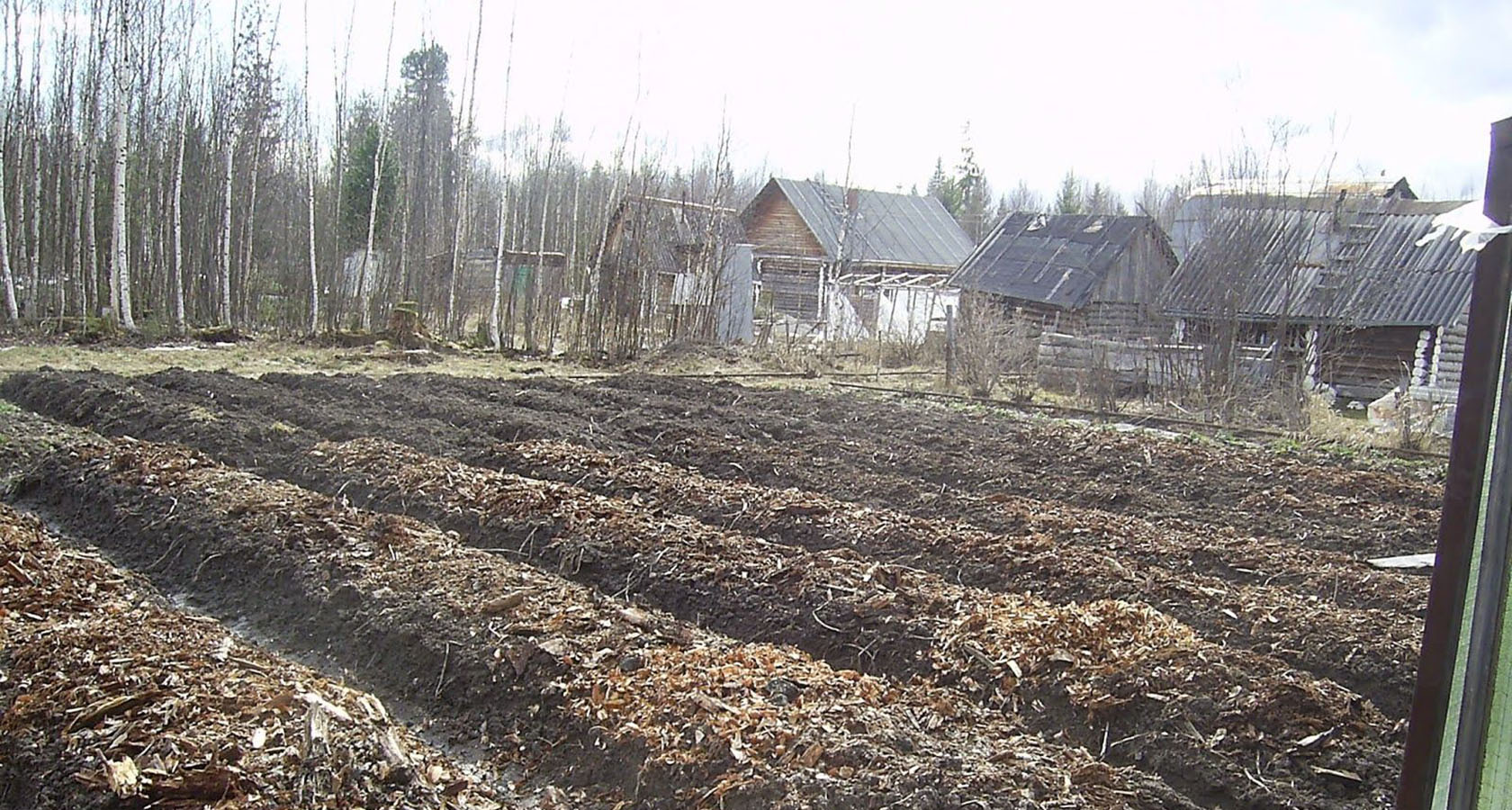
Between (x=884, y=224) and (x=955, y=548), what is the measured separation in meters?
32.7

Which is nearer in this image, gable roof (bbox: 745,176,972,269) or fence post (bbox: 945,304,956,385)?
fence post (bbox: 945,304,956,385)

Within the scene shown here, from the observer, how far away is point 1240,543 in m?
7.25

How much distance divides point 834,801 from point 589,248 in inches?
728

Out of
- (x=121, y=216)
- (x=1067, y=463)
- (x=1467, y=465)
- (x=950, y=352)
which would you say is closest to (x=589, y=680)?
(x=1467, y=465)

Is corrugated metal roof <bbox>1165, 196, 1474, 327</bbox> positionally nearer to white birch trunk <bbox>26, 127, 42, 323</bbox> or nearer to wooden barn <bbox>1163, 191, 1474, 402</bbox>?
wooden barn <bbox>1163, 191, 1474, 402</bbox>

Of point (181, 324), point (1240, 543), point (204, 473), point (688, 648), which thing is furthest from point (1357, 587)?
point (181, 324)

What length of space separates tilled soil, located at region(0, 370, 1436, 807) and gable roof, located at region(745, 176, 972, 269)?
2395 centimetres

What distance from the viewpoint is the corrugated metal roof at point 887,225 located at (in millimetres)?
35750

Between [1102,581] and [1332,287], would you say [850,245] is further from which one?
[1102,581]

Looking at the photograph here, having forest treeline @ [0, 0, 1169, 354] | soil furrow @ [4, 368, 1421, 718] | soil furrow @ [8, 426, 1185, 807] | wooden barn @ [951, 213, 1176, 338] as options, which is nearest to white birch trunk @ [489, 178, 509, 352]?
forest treeline @ [0, 0, 1169, 354]

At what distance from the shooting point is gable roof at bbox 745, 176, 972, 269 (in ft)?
117

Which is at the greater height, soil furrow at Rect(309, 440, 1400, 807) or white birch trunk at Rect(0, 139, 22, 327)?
white birch trunk at Rect(0, 139, 22, 327)

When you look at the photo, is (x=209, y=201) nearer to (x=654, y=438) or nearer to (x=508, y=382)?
(x=508, y=382)

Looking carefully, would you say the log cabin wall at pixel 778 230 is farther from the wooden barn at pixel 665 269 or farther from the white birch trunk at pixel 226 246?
the white birch trunk at pixel 226 246
